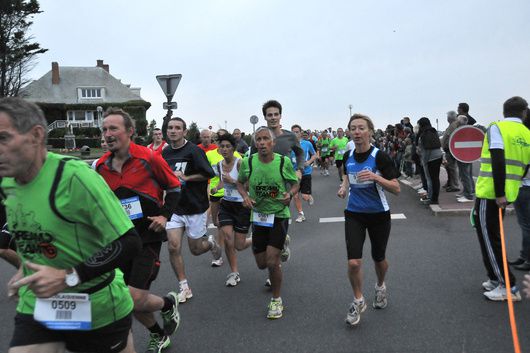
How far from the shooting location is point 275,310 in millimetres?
4508

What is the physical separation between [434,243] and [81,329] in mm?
6055

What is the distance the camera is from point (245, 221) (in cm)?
583

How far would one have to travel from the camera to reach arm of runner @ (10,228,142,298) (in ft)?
6.28

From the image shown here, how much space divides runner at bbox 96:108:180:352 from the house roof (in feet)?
210

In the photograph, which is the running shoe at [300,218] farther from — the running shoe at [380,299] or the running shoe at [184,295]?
the running shoe at [380,299]

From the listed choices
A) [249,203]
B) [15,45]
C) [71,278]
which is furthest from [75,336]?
[15,45]

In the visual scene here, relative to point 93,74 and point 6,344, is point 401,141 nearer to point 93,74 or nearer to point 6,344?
point 6,344

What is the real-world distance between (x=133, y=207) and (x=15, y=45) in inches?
1895

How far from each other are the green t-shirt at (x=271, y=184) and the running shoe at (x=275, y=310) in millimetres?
861

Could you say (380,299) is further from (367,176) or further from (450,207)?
(450,207)

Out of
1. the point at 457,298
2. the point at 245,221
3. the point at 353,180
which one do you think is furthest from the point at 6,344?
the point at 457,298

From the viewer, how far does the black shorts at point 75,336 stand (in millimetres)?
2221

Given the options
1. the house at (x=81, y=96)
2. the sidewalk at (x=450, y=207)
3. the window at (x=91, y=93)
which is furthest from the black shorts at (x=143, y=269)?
the window at (x=91, y=93)

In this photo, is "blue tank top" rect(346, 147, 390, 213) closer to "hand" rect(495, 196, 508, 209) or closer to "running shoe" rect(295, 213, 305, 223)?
"hand" rect(495, 196, 508, 209)
